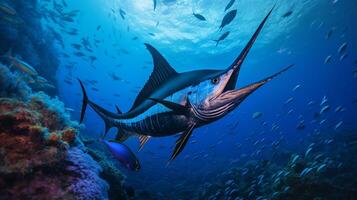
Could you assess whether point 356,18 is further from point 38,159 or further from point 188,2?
point 38,159

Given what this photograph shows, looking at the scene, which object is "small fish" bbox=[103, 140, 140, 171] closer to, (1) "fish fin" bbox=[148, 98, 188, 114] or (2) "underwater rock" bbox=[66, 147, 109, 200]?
(2) "underwater rock" bbox=[66, 147, 109, 200]

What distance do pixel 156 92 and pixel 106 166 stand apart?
13.9 feet

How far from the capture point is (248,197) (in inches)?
310

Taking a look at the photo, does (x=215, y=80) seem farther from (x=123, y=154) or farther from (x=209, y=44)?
(x=209, y=44)

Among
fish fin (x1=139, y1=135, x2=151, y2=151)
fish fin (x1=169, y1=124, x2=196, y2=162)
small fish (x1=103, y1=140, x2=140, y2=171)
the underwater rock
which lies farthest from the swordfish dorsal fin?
small fish (x1=103, y1=140, x2=140, y2=171)

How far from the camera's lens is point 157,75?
2449mm

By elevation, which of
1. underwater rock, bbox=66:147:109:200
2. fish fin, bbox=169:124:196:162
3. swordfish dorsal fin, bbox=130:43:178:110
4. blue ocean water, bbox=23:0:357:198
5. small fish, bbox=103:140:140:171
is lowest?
underwater rock, bbox=66:147:109:200

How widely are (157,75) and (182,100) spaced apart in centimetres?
66

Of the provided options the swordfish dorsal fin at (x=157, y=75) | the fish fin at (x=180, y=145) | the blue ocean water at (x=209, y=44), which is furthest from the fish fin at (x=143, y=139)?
the blue ocean water at (x=209, y=44)

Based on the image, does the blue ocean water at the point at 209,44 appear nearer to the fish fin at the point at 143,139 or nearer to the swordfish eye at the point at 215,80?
the fish fin at the point at 143,139

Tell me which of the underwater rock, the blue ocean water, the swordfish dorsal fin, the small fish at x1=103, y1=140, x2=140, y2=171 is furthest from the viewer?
the blue ocean water

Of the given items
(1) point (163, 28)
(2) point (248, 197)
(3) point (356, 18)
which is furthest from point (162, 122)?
(3) point (356, 18)

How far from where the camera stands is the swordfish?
1.67 meters

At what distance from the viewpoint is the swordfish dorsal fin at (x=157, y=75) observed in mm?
2389
